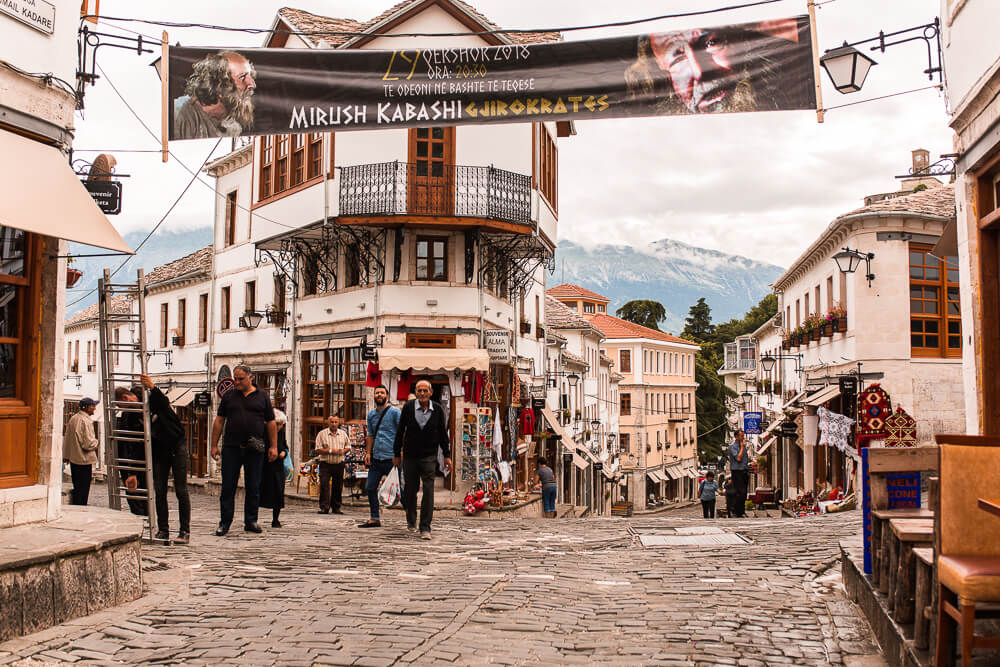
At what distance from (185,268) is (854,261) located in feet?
76.4

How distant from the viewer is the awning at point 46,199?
6795 millimetres

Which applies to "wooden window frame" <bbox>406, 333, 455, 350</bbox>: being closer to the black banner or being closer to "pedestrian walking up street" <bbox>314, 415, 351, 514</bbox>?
"pedestrian walking up street" <bbox>314, 415, 351, 514</bbox>

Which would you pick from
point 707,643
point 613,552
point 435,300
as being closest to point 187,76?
point 613,552

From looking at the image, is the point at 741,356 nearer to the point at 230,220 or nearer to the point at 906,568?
the point at 230,220

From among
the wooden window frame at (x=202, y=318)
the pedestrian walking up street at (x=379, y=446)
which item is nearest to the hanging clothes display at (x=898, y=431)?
the pedestrian walking up street at (x=379, y=446)

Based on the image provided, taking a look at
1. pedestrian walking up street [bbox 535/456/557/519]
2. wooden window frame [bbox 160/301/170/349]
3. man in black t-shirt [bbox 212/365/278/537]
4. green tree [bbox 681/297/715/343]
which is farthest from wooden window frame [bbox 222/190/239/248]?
green tree [bbox 681/297/715/343]

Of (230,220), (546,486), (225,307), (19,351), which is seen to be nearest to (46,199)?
(19,351)

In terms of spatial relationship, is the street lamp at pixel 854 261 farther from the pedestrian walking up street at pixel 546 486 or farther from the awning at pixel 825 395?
the pedestrian walking up street at pixel 546 486

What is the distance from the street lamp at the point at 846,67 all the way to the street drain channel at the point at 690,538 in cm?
549

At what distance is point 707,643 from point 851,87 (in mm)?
6634

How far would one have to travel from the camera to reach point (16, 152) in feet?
24.2

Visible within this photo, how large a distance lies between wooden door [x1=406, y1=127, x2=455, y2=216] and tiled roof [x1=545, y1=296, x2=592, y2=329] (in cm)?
2148

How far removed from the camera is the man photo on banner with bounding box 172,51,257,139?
1072 centimetres

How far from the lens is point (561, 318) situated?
1686 inches
